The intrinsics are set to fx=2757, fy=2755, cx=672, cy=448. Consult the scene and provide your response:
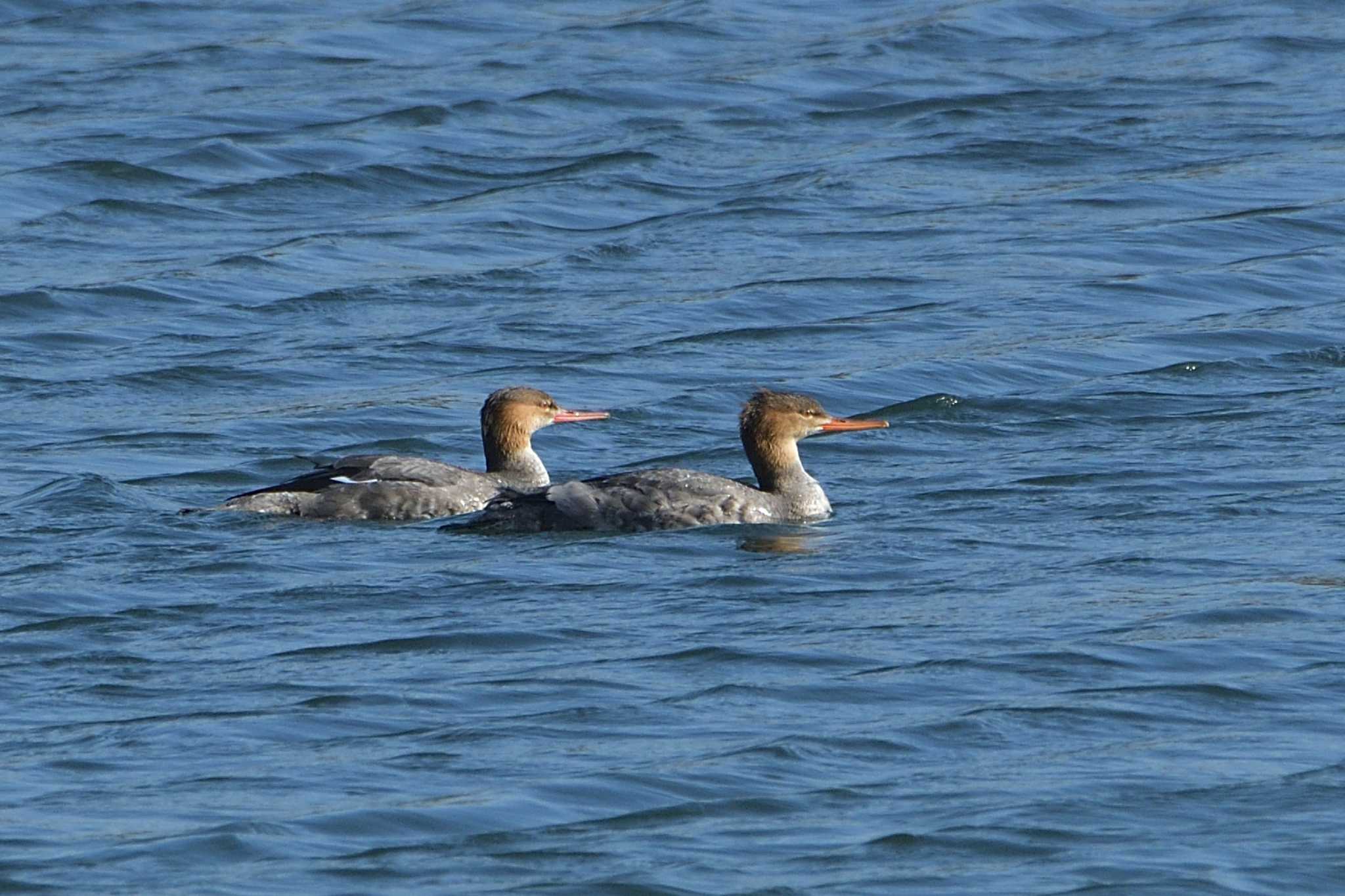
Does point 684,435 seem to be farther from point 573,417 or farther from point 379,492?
point 379,492

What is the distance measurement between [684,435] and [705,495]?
2263mm

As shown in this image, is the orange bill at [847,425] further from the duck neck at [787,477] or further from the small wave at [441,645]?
the small wave at [441,645]

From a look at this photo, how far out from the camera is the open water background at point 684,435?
9.05 metres

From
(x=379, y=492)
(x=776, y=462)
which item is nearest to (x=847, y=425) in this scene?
A: (x=776, y=462)

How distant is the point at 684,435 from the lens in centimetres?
1532

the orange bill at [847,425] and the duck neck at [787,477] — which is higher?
the orange bill at [847,425]

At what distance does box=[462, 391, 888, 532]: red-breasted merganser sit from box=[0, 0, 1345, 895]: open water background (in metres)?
0.14

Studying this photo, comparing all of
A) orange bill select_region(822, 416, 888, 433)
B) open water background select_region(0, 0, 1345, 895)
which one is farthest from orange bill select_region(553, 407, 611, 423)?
orange bill select_region(822, 416, 888, 433)

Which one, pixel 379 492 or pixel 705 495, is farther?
pixel 379 492

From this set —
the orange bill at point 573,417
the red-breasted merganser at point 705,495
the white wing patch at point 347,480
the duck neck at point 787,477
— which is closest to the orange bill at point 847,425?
the red-breasted merganser at point 705,495

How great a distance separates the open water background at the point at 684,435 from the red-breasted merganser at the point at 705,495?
0.14 m

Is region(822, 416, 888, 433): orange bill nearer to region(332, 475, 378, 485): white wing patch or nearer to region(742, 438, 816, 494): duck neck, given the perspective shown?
region(742, 438, 816, 494): duck neck

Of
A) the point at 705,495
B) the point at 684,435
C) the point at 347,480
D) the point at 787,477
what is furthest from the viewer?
the point at 684,435

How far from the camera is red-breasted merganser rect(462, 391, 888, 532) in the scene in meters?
12.9
